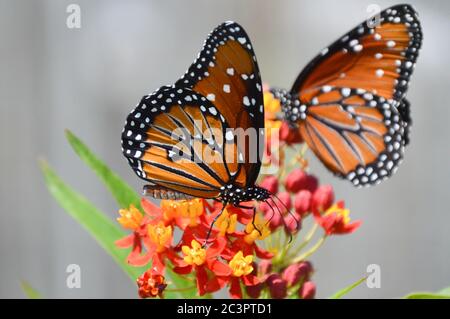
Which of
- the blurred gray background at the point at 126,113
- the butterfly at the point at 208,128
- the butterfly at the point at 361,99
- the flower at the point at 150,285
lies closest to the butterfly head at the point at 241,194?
the butterfly at the point at 208,128

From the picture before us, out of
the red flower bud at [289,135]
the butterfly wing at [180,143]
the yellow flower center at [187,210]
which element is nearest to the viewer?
the yellow flower center at [187,210]

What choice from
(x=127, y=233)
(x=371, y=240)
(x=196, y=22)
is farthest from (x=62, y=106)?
(x=127, y=233)

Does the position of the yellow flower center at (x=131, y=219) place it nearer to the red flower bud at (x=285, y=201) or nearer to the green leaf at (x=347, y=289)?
the red flower bud at (x=285, y=201)

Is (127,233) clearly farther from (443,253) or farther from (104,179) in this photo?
(443,253)

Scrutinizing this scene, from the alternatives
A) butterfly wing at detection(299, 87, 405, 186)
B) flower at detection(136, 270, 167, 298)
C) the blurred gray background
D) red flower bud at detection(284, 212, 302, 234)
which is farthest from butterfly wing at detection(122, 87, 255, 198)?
the blurred gray background

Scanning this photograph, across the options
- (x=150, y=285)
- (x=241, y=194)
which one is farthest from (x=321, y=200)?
(x=150, y=285)

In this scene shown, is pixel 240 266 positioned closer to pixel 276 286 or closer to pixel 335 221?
pixel 276 286
